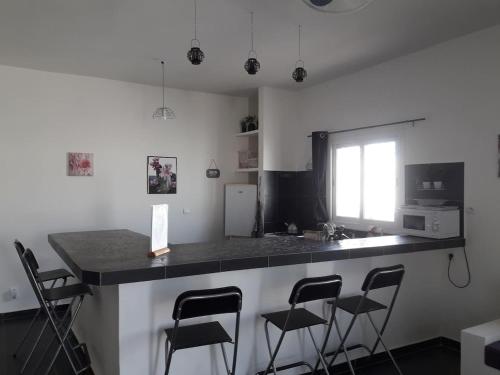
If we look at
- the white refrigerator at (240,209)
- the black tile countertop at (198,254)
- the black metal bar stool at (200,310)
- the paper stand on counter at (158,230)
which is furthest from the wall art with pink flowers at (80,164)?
the black metal bar stool at (200,310)

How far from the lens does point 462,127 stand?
3.21m

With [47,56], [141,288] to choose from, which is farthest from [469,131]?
[47,56]

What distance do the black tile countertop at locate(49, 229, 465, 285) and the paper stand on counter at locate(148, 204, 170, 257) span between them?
63 mm

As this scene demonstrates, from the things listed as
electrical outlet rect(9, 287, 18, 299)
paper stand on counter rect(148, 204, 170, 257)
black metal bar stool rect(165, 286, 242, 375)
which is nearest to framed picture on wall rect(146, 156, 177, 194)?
electrical outlet rect(9, 287, 18, 299)

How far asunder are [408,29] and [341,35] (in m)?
0.53

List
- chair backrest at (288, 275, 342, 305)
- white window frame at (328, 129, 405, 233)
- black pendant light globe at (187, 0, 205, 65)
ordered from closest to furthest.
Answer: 1. chair backrest at (288, 275, 342, 305)
2. black pendant light globe at (187, 0, 205, 65)
3. white window frame at (328, 129, 405, 233)

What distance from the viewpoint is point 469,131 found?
3156 millimetres

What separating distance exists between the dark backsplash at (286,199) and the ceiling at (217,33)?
1.36 m

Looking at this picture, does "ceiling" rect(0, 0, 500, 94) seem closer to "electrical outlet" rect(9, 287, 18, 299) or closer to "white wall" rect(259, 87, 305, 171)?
"white wall" rect(259, 87, 305, 171)

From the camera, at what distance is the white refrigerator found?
4895 mm

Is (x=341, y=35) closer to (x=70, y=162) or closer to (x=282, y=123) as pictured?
(x=282, y=123)

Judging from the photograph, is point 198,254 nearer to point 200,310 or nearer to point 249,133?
point 200,310

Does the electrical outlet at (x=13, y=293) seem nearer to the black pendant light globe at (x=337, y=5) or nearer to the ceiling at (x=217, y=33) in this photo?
the ceiling at (x=217, y=33)

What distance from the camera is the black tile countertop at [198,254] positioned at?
1896 millimetres
